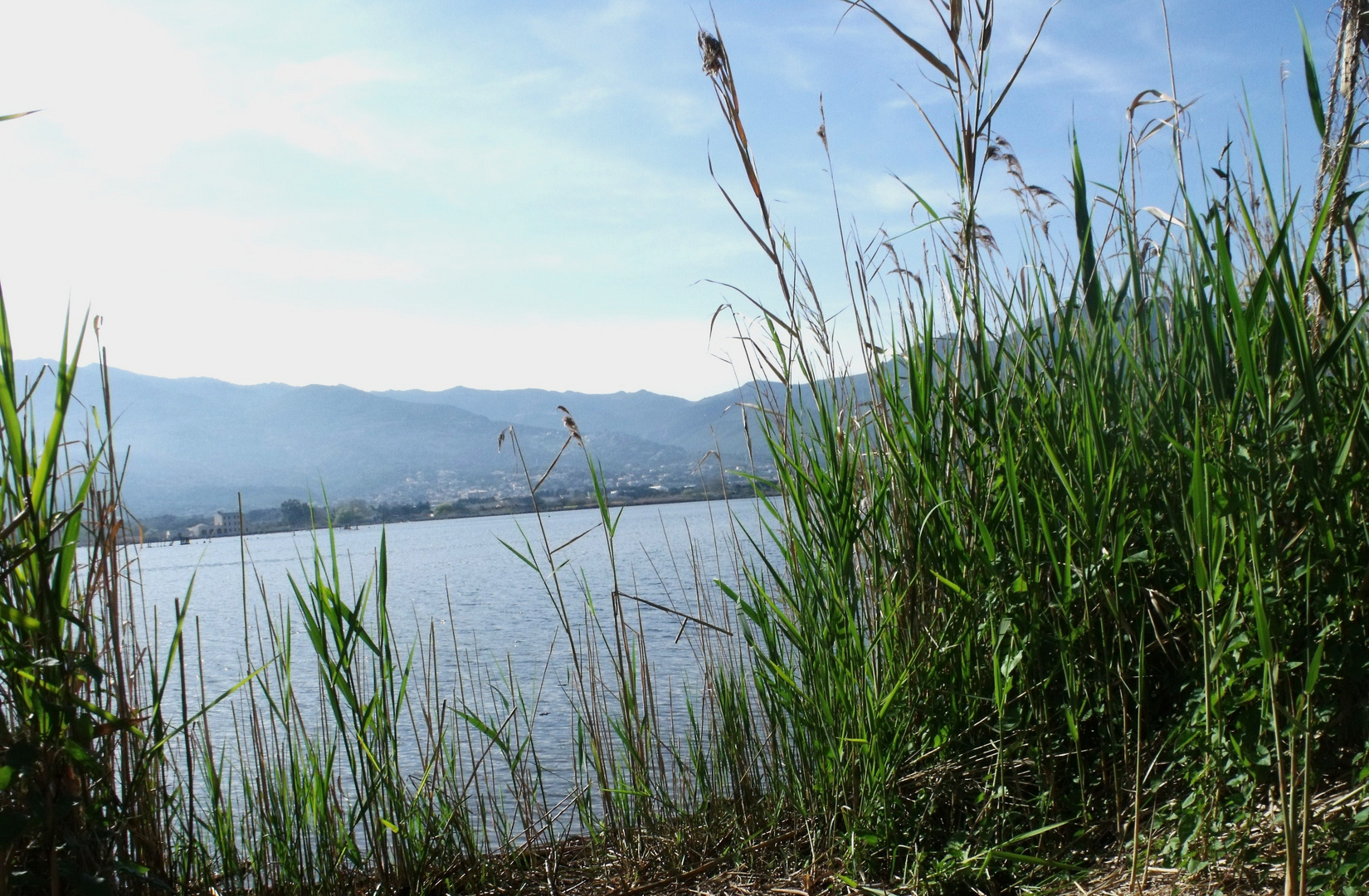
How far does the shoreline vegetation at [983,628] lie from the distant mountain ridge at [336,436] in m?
6.81

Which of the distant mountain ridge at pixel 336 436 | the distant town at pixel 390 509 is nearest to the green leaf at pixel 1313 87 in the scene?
the distant town at pixel 390 509

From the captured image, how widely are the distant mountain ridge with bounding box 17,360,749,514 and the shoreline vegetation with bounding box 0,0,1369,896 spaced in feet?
22.3

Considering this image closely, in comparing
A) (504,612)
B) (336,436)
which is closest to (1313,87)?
(504,612)

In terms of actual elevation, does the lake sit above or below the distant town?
below

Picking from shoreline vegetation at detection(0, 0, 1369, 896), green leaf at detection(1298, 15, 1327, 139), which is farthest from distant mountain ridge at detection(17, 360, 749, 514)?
green leaf at detection(1298, 15, 1327, 139)

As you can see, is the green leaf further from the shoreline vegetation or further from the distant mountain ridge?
the distant mountain ridge

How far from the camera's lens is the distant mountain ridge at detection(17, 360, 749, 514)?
2834 centimetres

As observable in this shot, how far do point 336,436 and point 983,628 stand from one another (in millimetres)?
75665

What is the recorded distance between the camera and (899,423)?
1904 millimetres

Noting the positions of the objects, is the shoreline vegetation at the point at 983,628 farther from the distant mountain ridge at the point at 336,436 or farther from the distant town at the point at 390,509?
the distant mountain ridge at the point at 336,436

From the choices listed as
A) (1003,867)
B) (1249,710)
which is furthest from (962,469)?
(1003,867)

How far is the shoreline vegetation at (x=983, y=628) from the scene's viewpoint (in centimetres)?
138

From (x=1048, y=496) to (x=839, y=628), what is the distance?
21.4 inches

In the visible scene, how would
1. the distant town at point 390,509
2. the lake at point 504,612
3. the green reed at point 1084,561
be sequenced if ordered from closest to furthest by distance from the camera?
the green reed at point 1084,561 → the distant town at point 390,509 → the lake at point 504,612
